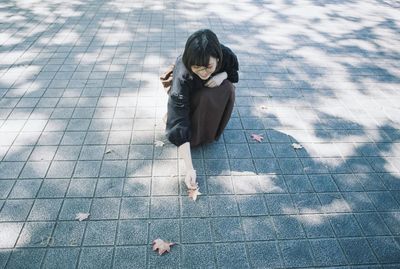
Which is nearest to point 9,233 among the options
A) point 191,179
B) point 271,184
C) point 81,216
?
point 81,216

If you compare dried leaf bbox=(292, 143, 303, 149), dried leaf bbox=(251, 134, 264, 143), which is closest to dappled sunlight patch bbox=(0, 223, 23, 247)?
dried leaf bbox=(251, 134, 264, 143)

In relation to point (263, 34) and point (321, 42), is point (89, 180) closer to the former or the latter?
point (263, 34)

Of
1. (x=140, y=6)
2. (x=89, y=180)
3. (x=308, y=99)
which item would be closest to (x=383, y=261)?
(x=308, y=99)

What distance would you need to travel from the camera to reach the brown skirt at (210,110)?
132 inches

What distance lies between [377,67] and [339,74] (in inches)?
34.6

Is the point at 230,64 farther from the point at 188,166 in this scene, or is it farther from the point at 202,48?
the point at 188,166

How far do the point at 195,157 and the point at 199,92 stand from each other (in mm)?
820

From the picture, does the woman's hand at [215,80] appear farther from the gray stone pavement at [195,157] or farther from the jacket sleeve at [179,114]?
the gray stone pavement at [195,157]

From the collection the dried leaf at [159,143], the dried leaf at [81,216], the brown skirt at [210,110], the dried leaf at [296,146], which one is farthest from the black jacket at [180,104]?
the dried leaf at [296,146]

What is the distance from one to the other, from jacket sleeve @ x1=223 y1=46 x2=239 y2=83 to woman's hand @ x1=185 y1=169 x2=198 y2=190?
3.65 feet

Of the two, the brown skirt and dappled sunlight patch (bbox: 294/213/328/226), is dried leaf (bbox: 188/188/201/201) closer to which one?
the brown skirt

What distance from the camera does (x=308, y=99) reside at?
4.83m

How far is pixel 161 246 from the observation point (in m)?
2.83

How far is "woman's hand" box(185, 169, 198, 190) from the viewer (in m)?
3.25
